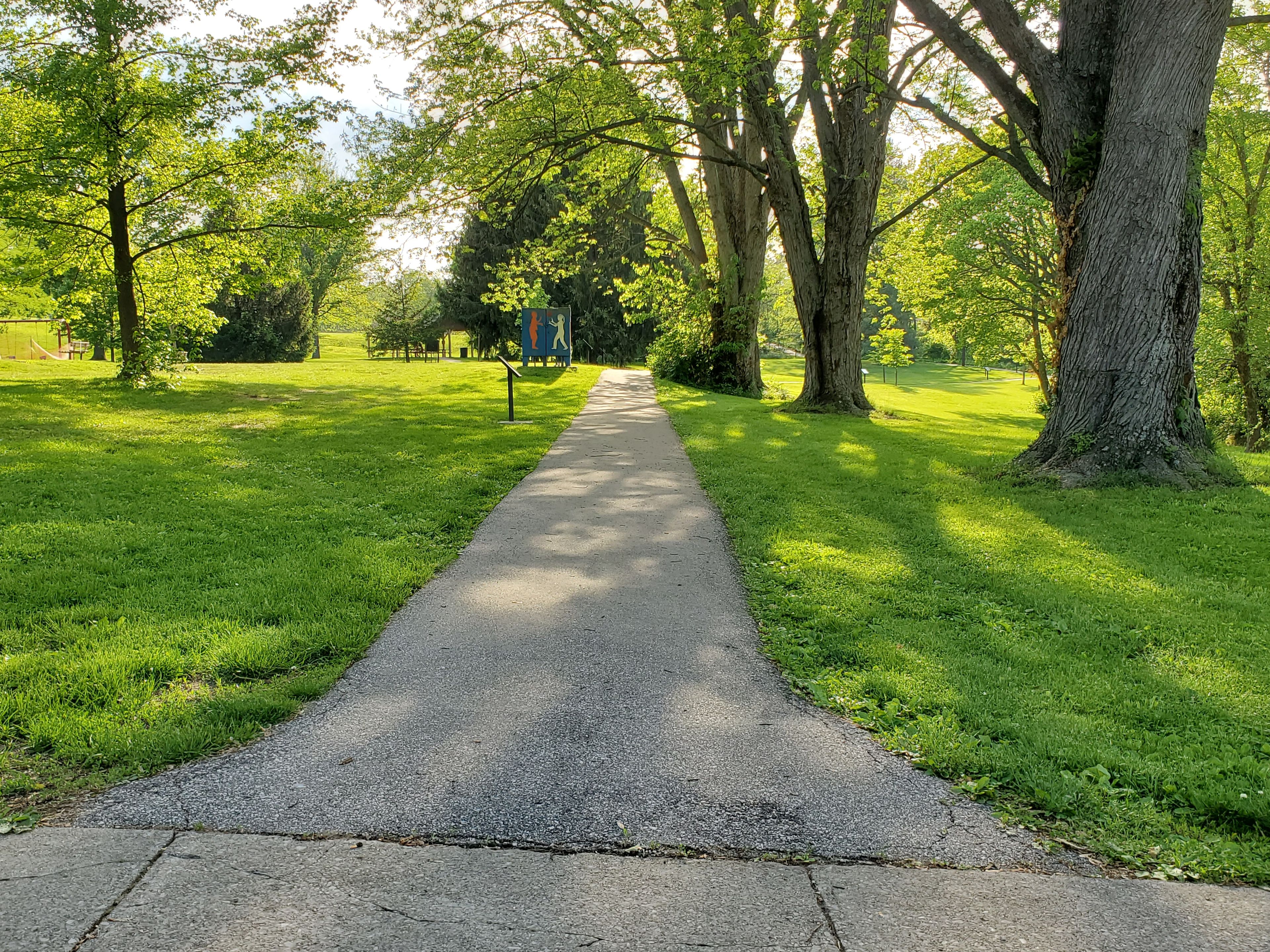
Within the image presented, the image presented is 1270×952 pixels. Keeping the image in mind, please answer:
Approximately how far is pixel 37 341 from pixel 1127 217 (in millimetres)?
42583

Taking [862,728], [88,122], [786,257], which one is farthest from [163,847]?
[88,122]

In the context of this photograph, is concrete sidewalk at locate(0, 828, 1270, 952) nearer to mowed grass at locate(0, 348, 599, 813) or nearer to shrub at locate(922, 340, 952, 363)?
mowed grass at locate(0, 348, 599, 813)

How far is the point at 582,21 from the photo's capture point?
1412 cm

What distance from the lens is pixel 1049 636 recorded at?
162 inches

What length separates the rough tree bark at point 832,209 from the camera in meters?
14.1

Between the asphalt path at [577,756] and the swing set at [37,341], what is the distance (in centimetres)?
3380

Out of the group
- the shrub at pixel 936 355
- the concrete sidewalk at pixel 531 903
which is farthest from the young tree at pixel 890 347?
the shrub at pixel 936 355

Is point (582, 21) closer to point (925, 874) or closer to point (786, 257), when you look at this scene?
point (786, 257)

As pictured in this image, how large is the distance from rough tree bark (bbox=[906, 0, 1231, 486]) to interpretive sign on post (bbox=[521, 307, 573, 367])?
20.5 m

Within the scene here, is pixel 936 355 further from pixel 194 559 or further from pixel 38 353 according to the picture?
pixel 194 559

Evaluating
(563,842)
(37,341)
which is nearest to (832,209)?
(563,842)

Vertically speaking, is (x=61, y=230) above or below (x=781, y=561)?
above

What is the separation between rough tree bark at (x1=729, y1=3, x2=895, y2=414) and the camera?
46.2 ft

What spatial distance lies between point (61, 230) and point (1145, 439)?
2146 centimetres
